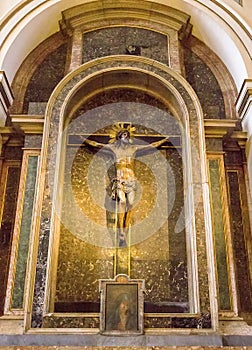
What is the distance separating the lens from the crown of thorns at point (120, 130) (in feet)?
24.5

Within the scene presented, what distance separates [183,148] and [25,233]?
280 cm

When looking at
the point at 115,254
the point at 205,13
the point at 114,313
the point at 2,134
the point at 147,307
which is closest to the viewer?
the point at 114,313

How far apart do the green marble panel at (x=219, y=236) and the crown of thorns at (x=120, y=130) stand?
4.58 feet

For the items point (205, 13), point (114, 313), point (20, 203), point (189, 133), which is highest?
point (205, 13)

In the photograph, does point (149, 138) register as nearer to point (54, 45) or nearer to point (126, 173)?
point (126, 173)

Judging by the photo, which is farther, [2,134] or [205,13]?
[205,13]

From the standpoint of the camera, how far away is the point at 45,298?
5.88m

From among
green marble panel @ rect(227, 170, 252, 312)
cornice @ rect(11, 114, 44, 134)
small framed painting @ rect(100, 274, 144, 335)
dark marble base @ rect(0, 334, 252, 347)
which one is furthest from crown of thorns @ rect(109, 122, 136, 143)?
dark marble base @ rect(0, 334, 252, 347)

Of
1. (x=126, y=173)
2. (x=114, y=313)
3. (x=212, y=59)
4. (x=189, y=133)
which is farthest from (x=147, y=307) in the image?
(x=212, y=59)

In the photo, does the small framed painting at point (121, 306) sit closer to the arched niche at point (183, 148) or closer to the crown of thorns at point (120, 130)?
the arched niche at point (183, 148)

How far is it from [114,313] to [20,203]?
2.25m

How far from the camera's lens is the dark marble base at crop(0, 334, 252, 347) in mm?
5406

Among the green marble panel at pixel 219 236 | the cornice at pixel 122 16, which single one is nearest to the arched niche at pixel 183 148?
the green marble panel at pixel 219 236

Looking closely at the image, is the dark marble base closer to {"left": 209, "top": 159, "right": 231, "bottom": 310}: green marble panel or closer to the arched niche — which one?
the arched niche
